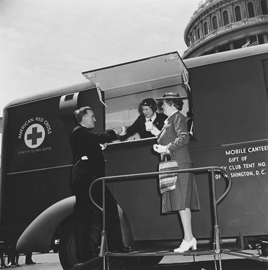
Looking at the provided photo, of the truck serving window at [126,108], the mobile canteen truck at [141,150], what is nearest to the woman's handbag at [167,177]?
the mobile canteen truck at [141,150]

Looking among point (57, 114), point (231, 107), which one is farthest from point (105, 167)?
point (231, 107)

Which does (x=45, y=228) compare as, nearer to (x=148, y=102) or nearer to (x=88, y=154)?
(x=88, y=154)

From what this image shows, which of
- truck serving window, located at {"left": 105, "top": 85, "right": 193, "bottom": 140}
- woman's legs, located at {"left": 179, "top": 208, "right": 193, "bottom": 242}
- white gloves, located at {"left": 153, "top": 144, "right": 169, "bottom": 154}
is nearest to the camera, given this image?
woman's legs, located at {"left": 179, "top": 208, "right": 193, "bottom": 242}

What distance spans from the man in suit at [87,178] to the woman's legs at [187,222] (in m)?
0.95

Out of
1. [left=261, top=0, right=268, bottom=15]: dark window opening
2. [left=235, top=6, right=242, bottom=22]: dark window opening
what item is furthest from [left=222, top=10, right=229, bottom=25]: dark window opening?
[left=261, top=0, right=268, bottom=15]: dark window opening

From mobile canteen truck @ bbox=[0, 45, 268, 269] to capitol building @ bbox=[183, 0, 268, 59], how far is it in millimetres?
39885

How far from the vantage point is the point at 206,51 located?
4697cm

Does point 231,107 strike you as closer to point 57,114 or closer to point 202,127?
point 202,127

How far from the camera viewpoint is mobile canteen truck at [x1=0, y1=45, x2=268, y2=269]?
4547 mm

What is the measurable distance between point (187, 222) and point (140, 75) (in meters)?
2.25

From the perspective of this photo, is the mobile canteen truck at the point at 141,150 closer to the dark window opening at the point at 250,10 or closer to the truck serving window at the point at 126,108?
the truck serving window at the point at 126,108

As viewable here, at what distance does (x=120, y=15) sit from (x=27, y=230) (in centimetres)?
385

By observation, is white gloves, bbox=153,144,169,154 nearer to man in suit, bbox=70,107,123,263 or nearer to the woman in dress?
the woman in dress

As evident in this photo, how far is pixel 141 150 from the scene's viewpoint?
5.11 metres
